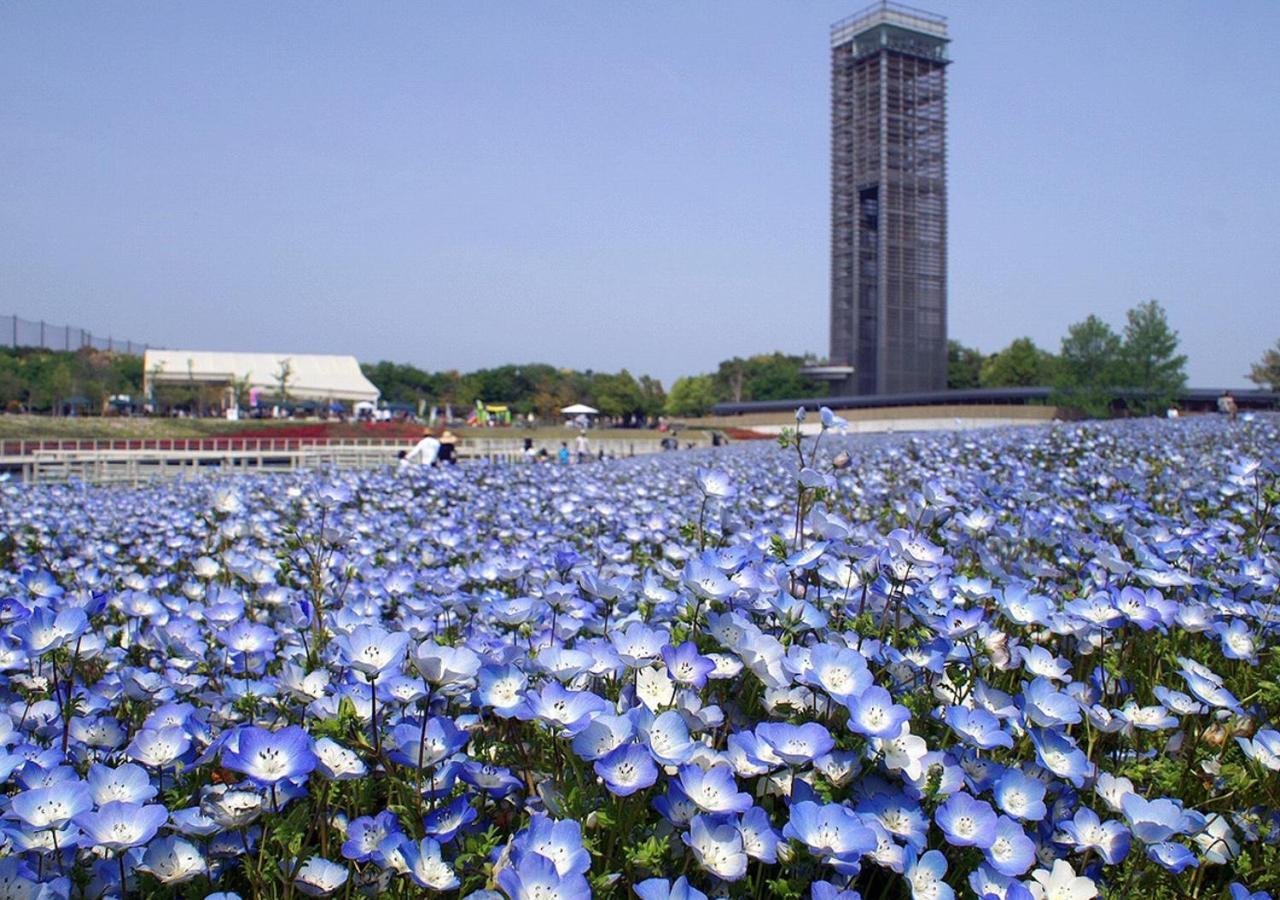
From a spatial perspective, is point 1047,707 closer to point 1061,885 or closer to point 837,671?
point 1061,885

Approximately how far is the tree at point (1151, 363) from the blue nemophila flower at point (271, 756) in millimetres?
43254

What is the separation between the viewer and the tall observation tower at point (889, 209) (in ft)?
220

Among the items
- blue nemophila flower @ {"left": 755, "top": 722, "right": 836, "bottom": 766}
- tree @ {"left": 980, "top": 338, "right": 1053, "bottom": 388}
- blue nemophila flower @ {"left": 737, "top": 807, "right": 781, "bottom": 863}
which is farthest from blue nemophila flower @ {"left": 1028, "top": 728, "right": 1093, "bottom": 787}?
tree @ {"left": 980, "top": 338, "right": 1053, "bottom": 388}

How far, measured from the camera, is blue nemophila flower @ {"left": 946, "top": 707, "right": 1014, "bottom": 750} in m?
1.80

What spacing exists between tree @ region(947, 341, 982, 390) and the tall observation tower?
22969 millimetres

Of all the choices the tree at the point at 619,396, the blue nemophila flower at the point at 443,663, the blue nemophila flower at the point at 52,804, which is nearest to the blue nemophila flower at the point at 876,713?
the blue nemophila flower at the point at 443,663

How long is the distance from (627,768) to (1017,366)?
89.1 m

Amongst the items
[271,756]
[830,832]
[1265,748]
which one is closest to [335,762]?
[271,756]

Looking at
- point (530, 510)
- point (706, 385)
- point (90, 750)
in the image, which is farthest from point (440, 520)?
point (706, 385)

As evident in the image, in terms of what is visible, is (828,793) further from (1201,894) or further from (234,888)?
(234,888)

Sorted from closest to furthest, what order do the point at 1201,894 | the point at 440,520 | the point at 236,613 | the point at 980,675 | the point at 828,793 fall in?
1. the point at 828,793
2. the point at 1201,894
3. the point at 980,675
4. the point at 236,613
5. the point at 440,520

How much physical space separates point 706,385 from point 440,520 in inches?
3600

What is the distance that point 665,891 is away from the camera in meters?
1.41

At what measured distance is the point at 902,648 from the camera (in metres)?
2.30
